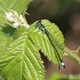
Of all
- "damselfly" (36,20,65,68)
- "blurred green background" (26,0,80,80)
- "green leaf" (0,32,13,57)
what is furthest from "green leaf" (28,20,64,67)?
"blurred green background" (26,0,80,80)

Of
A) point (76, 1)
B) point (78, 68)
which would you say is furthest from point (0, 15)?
point (78, 68)

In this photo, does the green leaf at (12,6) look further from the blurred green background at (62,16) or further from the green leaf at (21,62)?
the blurred green background at (62,16)

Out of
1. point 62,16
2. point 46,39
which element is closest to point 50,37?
point 46,39

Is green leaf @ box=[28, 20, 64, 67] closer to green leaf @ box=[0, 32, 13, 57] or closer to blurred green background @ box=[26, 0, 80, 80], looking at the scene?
green leaf @ box=[0, 32, 13, 57]

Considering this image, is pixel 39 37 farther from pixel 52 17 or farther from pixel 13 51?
pixel 52 17

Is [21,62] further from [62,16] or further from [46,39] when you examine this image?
[62,16]

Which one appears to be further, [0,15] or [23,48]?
[0,15]
